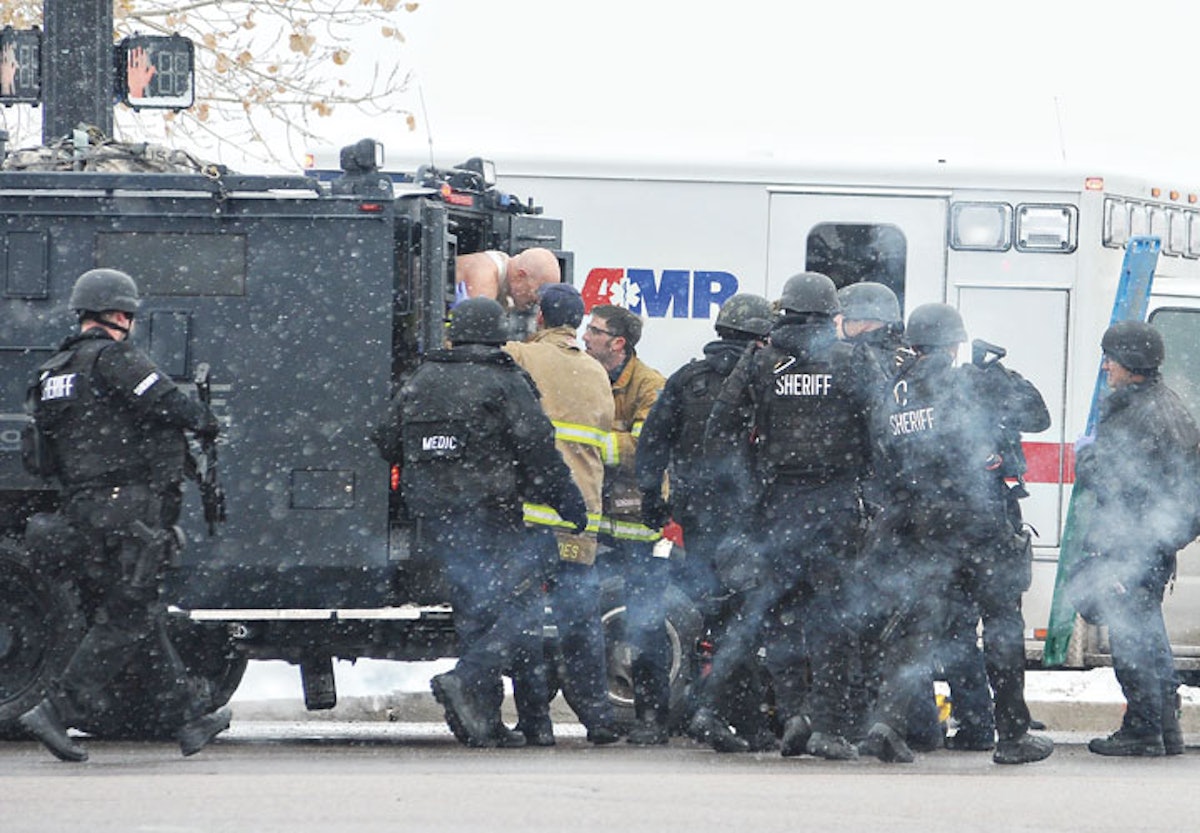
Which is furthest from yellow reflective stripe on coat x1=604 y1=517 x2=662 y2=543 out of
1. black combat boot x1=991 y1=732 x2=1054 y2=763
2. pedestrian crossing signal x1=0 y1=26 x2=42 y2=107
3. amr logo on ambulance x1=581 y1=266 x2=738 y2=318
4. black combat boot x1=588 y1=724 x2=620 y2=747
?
pedestrian crossing signal x1=0 y1=26 x2=42 y2=107

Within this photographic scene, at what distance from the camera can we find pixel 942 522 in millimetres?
10047

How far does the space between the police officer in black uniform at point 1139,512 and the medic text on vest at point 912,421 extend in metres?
0.78

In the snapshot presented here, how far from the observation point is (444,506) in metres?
10.0

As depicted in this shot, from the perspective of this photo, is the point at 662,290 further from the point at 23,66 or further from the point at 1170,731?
the point at 1170,731

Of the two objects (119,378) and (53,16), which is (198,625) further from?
(53,16)

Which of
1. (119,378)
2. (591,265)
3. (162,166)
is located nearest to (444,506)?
(119,378)

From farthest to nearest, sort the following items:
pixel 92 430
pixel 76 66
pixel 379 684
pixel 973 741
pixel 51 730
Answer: pixel 76 66 → pixel 379 684 → pixel 973 741 → pixel 92 430 → pixel 51 730

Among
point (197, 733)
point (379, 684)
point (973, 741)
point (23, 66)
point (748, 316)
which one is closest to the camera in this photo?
point (197, 733)

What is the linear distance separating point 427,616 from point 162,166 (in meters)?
2.28

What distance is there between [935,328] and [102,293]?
10.8ft

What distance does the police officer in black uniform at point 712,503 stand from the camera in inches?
398

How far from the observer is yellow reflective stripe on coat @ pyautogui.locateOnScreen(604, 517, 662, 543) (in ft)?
35.6

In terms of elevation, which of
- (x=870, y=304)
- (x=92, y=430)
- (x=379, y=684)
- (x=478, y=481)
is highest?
(x=870, y=304)

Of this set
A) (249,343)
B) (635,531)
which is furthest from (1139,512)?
(249,343)
